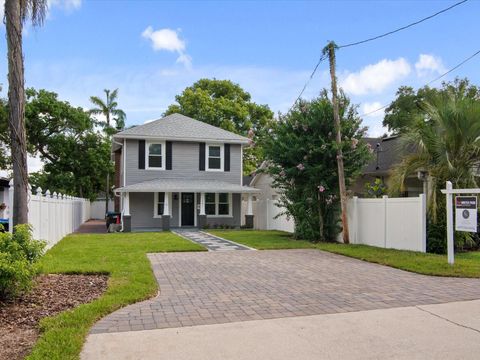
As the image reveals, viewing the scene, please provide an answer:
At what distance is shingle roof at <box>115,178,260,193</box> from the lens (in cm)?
2155

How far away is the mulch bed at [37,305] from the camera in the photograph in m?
4.63

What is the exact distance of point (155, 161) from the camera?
2317 cm

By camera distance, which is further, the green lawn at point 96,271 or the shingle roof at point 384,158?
the shingle roof at point 384,158

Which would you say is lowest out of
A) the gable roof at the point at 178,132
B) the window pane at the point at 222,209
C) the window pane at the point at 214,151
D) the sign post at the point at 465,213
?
the window pane at the point at 222,209

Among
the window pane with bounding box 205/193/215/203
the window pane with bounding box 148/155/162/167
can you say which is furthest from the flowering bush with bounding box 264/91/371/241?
the window pane with bounding box 148/155/162/167

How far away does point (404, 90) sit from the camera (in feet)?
121

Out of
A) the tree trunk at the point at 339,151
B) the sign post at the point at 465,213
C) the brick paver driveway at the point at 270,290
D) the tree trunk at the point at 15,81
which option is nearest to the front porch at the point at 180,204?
the tree trunk at the point at 339,151

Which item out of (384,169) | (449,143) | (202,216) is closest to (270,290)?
(449,143)

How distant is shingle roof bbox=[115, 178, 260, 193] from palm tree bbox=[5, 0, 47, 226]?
43.8 ft

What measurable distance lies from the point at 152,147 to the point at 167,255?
39.8ft

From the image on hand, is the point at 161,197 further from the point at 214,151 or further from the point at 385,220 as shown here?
the point at 385,220

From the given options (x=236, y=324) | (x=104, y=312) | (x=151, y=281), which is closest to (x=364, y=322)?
(x=236, y=324)

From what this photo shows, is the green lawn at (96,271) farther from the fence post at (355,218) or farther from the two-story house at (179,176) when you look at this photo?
the two-story house at (179,176)

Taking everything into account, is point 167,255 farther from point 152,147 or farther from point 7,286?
point 152,147
